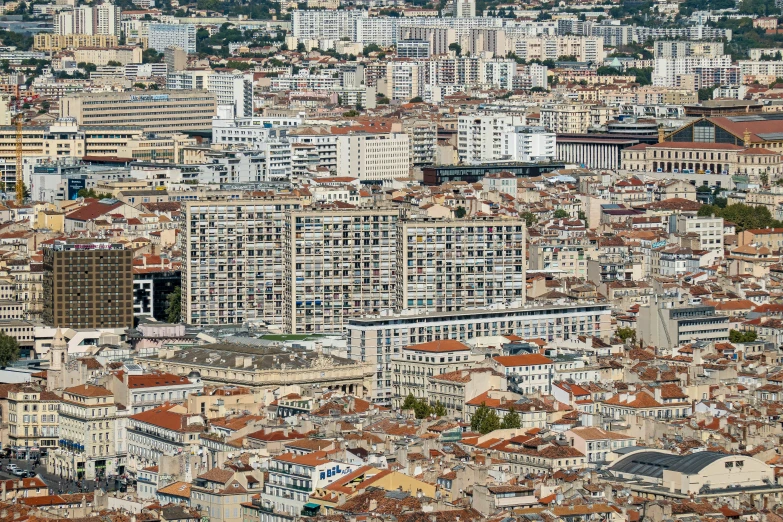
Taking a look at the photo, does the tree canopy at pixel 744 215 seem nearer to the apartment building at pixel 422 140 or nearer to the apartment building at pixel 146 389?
the apartment building at pixel 422 140

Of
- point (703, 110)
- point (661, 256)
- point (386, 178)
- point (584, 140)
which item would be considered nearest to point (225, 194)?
point (661, 256)

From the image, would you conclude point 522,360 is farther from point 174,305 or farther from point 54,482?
point 174,305

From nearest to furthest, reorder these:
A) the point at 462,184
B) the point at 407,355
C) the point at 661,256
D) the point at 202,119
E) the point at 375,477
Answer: the point at 375,477 → the point at 407,355 → the point at 661,256 → the point at 462,184 → the point at 202,119

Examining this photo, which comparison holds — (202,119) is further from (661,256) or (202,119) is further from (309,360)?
(309,360)

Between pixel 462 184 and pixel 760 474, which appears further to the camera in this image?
pixel 462 184

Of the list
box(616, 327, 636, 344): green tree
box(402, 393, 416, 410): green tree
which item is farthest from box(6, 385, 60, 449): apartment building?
box(616, 327, 636, 344): green tree

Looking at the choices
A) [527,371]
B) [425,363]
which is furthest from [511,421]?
[425,363]
